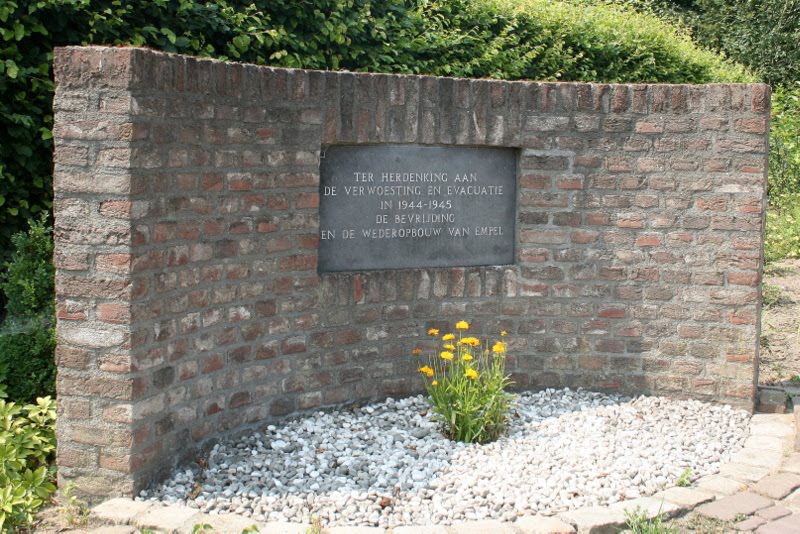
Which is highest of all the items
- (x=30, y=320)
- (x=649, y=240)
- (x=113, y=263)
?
(x=649, y=240)

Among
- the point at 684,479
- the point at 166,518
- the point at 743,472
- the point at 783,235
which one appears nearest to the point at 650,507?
the point at 684,479

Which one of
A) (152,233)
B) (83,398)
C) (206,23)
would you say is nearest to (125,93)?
(152,233)

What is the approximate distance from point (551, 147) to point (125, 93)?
2529 millimetres

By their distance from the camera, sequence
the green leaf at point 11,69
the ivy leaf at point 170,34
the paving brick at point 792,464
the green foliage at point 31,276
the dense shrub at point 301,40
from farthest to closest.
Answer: the ivy leaf at point 170,34, the dense shrub at point 301,40, the green foliage at point 31,276, the green leaf at point 11,69, the paving brick at point 792,464

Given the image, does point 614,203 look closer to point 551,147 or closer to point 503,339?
point 551,147

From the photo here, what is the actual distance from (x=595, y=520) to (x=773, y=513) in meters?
0.84

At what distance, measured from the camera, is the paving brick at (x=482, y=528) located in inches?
138

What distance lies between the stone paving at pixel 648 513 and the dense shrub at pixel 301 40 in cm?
219

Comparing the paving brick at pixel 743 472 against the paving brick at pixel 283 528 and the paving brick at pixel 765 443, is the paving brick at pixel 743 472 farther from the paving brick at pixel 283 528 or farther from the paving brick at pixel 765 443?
the paving brick at pixel 283 528

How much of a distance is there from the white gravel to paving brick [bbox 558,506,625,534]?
0.32ft

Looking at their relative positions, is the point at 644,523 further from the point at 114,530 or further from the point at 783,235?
the point at 783,235

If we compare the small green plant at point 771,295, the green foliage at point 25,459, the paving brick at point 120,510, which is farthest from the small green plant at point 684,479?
the small green plant at point 771,295

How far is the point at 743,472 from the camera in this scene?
4254 mm

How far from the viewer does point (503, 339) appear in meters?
5.22
